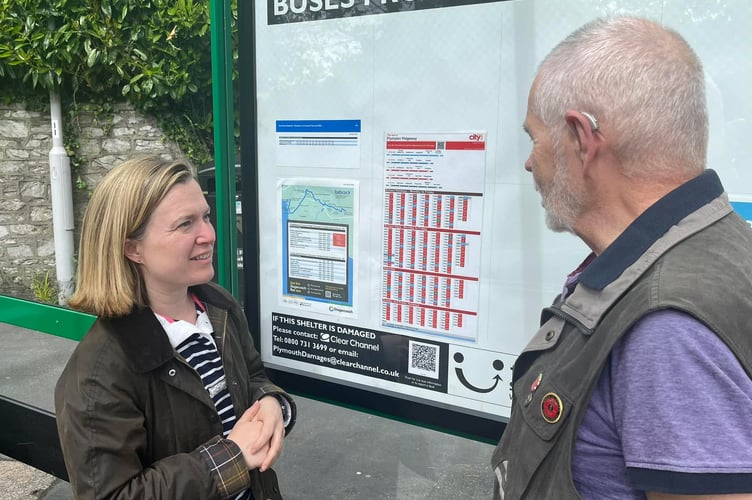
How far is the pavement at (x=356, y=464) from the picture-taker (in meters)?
3.41

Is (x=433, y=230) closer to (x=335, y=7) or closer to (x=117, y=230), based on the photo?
(x=335, y=7)

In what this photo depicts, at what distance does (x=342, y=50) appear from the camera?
6.44 ft

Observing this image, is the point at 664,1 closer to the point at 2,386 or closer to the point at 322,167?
the point at 322,167

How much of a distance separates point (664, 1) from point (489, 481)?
283 cm

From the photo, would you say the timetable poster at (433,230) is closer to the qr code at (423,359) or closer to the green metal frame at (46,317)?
the qr code at (423,359)

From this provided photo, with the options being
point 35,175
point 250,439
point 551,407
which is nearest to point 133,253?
point 250,439

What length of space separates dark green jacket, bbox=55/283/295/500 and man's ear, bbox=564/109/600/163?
1087 mm

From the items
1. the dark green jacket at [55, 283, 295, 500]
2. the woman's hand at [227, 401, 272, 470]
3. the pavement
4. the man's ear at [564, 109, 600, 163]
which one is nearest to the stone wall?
the pavement

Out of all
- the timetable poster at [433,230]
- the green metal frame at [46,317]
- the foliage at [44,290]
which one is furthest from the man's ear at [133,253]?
the foliage at [44,290]

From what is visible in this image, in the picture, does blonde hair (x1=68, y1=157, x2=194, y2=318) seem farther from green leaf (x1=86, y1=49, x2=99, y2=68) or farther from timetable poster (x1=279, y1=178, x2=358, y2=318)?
green leaf (x1=86, y1=49, x2=99, y2=68)

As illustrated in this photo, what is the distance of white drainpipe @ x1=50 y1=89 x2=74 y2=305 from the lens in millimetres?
3148

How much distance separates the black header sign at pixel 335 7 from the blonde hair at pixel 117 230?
774mm

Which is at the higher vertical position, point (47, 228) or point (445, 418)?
point (47, 228)

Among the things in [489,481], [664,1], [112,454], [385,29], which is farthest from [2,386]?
[664,1]
